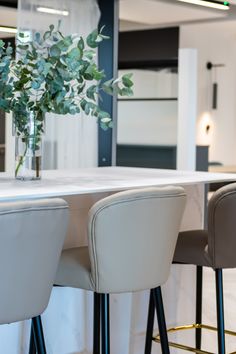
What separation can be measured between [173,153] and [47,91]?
653 cm

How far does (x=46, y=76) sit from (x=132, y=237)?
0.71m

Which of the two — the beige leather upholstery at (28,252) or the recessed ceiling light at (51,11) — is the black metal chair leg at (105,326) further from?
the recessed ceiling light at (51,11)

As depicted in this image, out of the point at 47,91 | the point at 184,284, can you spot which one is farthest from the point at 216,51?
the point at 47,91

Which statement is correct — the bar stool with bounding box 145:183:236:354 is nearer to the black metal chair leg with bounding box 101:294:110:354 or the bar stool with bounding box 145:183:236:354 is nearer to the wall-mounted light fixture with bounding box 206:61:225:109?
the black metal chair leg with bounding box 101:294:110:354

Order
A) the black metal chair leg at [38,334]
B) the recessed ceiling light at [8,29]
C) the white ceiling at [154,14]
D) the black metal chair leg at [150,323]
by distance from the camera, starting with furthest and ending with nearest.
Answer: the recessed ceiling light at [8,29] < the white ceiling at [154,14] < the black metal chair leg at [150,323] < the black metal chair leg at [38,334]

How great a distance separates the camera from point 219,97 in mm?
10031

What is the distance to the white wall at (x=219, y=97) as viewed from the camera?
379 inches

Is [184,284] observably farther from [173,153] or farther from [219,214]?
[173,153]

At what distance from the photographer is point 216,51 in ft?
31.9

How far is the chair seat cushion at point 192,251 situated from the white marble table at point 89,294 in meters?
0.23

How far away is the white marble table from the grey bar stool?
0.18 meters

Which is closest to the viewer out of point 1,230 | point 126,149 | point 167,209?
point 1,230

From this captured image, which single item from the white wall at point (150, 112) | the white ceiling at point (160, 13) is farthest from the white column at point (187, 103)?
the white wall at point (150, 112)

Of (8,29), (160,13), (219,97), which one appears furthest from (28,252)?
(219,97)
